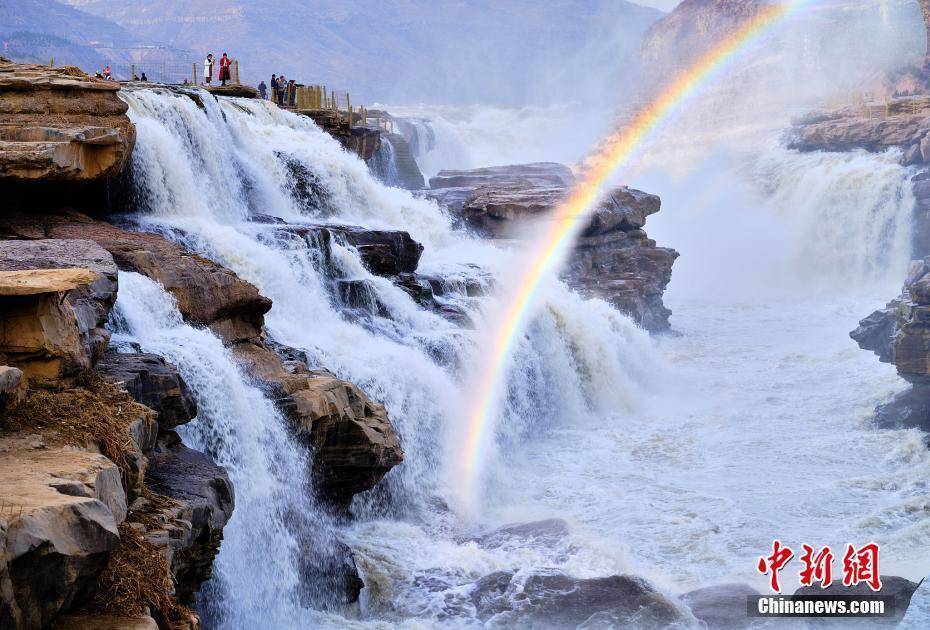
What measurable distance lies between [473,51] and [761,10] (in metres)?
63.9

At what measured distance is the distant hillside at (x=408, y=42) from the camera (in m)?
126

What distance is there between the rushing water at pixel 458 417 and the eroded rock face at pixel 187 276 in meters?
0.44

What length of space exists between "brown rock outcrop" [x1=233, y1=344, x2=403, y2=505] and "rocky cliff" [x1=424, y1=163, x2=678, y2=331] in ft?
47.3

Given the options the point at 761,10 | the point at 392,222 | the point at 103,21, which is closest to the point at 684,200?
the point at 392,222

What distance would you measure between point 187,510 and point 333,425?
3.50 m

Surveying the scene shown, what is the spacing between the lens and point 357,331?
15.4 m

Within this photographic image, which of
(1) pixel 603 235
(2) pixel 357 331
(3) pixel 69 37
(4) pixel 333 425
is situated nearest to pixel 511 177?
(1) pixel 603 235

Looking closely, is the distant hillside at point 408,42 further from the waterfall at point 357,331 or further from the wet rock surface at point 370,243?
the wet rock surface at point 370,243

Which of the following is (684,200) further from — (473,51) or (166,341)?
(473,51)

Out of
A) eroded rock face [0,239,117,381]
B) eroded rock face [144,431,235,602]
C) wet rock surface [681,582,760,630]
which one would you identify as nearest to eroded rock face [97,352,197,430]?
eroded rock face [144,431,235,602]

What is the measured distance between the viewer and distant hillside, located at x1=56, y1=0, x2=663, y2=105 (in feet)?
413

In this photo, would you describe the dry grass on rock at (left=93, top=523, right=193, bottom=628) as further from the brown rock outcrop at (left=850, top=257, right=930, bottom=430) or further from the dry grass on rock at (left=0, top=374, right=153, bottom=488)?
the brown rock outcrop at (left=850, top=257, right=930, bottom=430)

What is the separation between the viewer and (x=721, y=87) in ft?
199

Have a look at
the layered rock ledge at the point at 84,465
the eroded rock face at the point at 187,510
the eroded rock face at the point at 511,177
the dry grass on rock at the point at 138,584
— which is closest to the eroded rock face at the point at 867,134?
the eroded rock face at the point at 511,177
